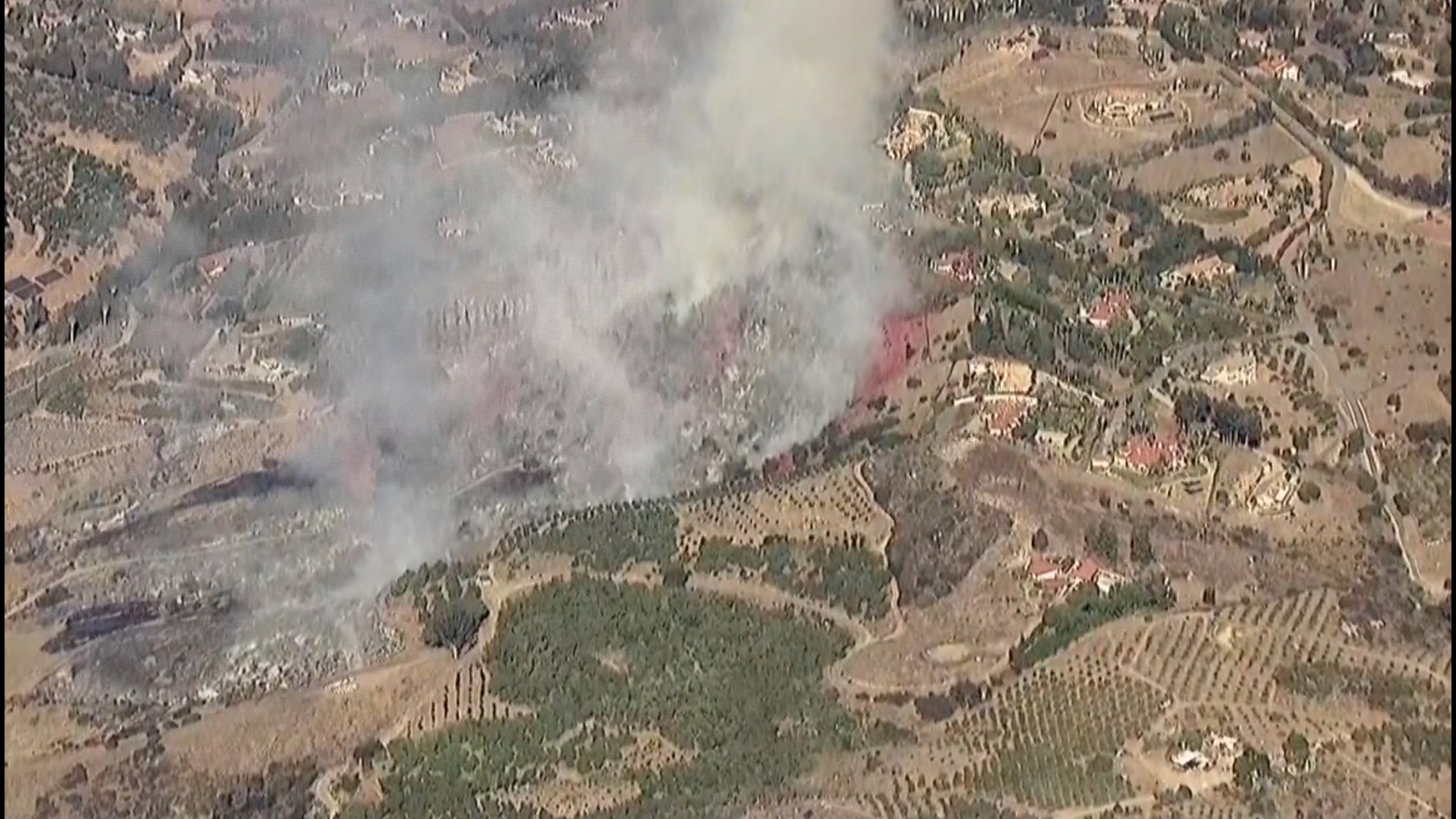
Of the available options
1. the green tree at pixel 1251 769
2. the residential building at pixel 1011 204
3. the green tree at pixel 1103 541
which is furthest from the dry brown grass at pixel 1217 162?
the green tree at pixel 1251 769

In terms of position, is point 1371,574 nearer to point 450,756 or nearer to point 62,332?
point 450,756

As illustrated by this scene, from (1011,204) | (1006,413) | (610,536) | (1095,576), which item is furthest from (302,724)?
(1011,204)

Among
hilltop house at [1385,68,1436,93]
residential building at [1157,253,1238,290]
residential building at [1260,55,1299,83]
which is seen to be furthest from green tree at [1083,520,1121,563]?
hilltop house at [1385,68,1436,93]

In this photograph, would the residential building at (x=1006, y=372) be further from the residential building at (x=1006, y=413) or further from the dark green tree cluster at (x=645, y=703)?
the dark green tree cluster at (x=645, y=703)

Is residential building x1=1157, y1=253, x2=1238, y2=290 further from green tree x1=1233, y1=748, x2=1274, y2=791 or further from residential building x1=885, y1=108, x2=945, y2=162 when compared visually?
green tree x1=1233, y1=748, x2=1274, y2=791

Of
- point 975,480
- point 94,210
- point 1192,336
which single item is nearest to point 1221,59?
point 1192,336

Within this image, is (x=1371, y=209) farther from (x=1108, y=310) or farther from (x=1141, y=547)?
(x=1141, y=547)
